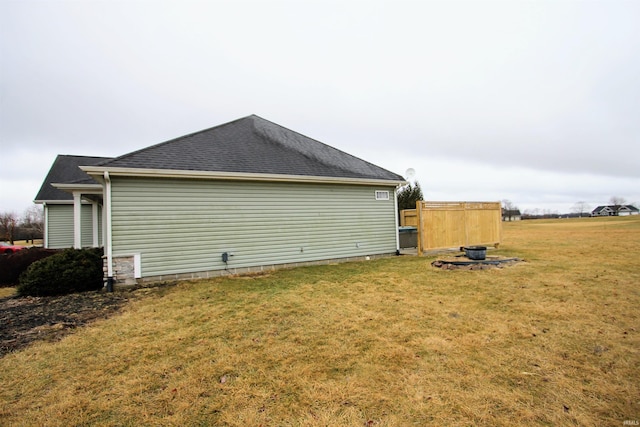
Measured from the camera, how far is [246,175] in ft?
26.4

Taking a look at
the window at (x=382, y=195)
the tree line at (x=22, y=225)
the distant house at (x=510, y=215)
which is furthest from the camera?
the distant house at (x=510, y=215)

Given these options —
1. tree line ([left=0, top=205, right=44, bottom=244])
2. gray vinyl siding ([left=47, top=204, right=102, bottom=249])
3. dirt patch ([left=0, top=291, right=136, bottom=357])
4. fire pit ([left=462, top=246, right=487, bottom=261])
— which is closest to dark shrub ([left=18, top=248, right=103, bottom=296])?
dirt patch ([left=0, top=291, right=136, bottom=357])

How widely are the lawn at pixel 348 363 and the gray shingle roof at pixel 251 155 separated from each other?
3.75 metres

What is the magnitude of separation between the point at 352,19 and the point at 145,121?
35.2ft

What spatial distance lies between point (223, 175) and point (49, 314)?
14.7 ft

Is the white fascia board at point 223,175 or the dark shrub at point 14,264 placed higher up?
the white fascia board at point 223,175

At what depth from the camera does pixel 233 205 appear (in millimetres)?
8141

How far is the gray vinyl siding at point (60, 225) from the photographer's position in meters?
13.6

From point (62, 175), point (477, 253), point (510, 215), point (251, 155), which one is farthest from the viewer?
point (510, 215)

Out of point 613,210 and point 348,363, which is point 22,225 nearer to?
point 348,363

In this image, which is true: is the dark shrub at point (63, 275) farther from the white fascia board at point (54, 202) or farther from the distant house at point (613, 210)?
the distant house at point (613, 210)

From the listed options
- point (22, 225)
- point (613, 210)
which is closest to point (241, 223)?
point (22, 225)

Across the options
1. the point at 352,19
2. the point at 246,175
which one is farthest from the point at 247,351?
the point at 352,19

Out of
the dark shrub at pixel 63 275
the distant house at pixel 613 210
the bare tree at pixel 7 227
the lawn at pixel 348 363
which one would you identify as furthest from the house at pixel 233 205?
the distant house at pixel 613 210
